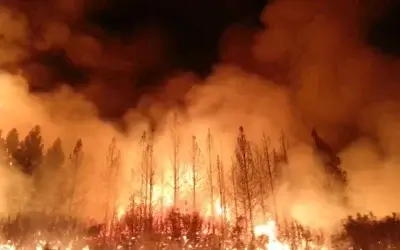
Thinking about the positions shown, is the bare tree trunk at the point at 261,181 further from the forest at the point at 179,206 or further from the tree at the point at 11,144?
the tree at the point at 11,144

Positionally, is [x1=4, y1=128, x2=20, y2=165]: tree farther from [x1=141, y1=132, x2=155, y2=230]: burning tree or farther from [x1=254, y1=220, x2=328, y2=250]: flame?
[x1=254, y1=220, x2=328, y2=250]: flame

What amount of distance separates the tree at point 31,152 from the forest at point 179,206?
2.3 inches

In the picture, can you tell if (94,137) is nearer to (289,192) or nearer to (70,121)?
(70,121)

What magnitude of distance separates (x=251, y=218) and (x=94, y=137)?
1197cm

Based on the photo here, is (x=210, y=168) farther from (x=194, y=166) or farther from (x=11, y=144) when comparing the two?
(x=11, y=144)

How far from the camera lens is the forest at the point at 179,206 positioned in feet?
76.7

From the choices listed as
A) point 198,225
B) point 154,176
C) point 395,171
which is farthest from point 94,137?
point 395,171

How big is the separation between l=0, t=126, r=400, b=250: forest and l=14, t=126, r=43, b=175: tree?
6cm

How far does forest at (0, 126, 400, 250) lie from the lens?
23.4 metres

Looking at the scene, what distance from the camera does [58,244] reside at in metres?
23.7

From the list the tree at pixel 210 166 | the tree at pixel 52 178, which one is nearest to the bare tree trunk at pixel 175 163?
the tree at pixel 210 166

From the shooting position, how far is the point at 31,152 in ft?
102

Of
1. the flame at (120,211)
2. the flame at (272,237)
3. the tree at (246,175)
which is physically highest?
the tree at (246,175)

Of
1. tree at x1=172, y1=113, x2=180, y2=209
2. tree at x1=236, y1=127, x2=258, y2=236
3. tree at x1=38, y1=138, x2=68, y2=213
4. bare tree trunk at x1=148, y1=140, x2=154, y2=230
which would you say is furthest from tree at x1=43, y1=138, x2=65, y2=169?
tree at x1=236, y1=127, x2=258, y2=236
